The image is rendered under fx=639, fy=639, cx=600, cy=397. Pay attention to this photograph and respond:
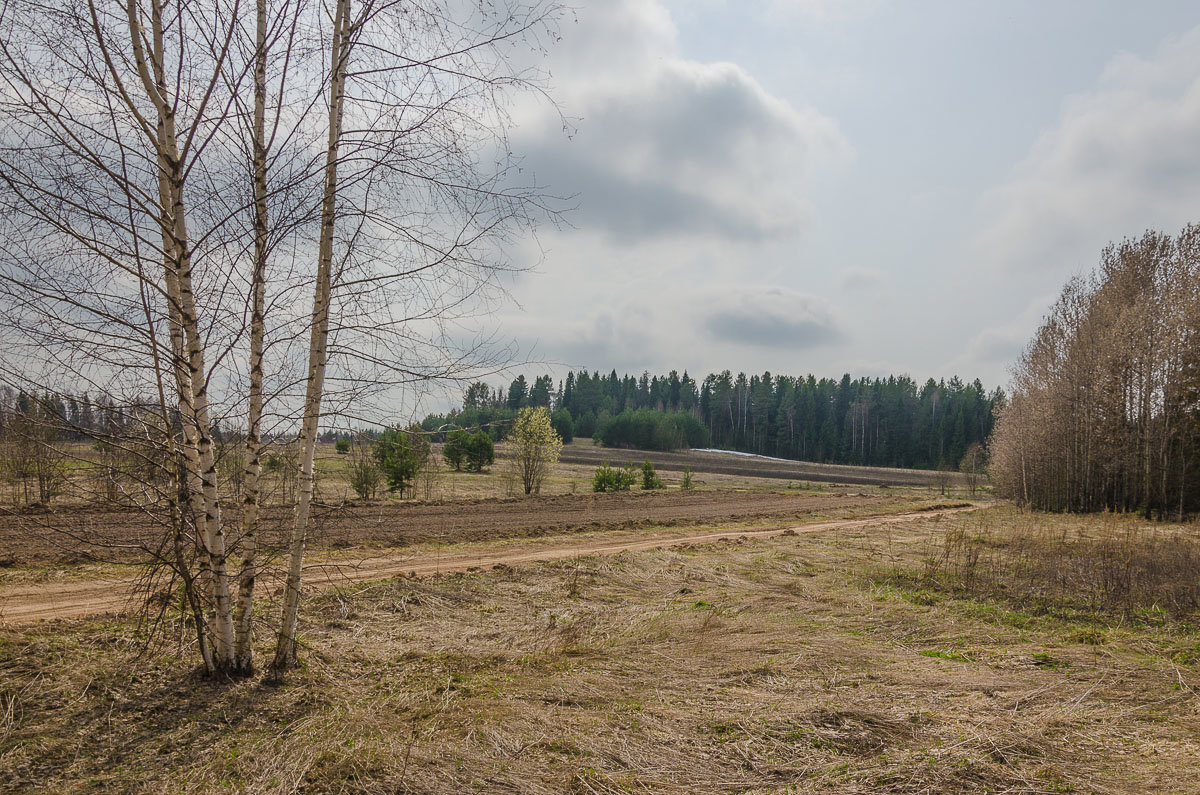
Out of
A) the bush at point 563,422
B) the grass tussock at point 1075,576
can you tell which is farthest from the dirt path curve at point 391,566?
the bush at point 563,422

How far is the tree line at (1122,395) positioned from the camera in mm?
25922

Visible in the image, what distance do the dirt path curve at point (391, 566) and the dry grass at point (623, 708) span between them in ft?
2.79

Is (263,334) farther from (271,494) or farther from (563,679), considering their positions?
(563,679)

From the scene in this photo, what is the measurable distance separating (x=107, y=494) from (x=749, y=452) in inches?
4173

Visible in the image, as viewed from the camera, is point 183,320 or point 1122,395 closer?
point 183,320

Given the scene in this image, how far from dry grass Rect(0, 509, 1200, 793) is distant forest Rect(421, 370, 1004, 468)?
75444 mm

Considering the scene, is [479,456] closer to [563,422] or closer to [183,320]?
[183,320]

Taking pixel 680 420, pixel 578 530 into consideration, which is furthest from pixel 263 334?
pixel 680 420

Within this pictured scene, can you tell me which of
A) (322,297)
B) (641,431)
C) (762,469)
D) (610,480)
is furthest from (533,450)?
(641,431)

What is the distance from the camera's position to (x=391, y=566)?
480 inches

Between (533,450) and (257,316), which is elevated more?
(257,316)

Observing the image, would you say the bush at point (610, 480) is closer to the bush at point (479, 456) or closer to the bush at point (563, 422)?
the bush at point (479, 456)

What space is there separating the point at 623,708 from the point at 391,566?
8.36 metres

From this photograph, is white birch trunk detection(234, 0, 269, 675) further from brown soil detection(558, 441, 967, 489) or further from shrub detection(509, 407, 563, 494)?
brown soil detection(558, 441, 967, 489)
